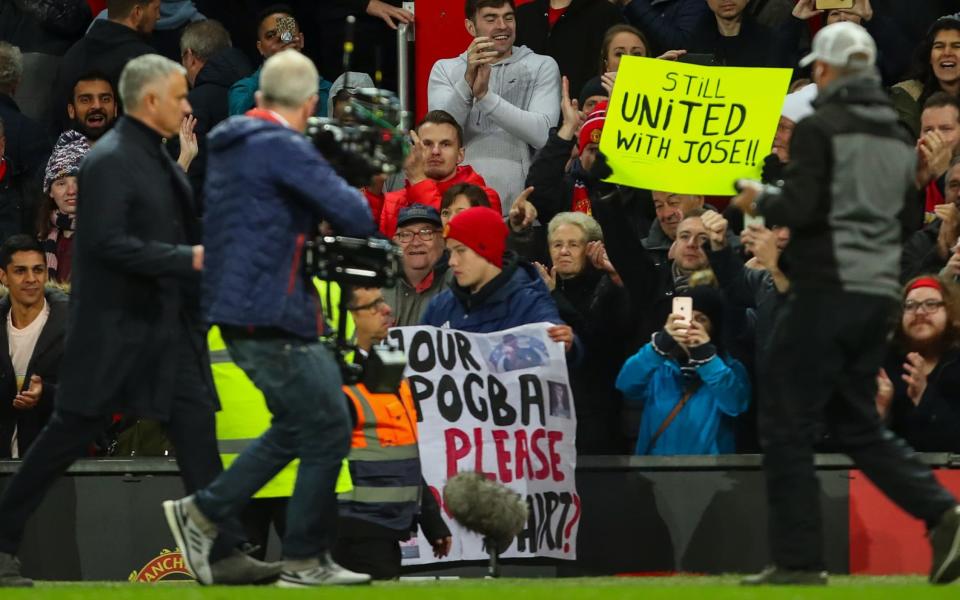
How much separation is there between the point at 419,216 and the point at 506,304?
0.97 metres

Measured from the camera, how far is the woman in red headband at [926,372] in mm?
10594

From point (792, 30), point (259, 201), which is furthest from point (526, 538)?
point (792, 30)

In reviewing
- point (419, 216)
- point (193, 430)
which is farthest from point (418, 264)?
point (193, 430)

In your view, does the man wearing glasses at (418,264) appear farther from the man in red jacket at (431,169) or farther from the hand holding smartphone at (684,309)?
the hand holding smartphone at (684,309)

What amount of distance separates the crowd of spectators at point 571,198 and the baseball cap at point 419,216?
0.01 meters

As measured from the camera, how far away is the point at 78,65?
1458 centimetres

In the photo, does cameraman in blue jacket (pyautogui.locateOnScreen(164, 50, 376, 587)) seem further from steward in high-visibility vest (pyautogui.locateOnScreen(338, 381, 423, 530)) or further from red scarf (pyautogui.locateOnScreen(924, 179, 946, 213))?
red scarf (pyautogui.locateOnScreen(924, 179, 946, 213))

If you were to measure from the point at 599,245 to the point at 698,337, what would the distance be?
1.22 metres

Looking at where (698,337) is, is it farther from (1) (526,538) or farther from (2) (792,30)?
(2) (792,30)

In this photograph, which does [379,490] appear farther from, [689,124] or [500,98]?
[500,98]

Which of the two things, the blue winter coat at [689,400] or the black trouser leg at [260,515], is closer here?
the black trouser leg at [260,515]

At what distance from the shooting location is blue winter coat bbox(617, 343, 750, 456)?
1059 cm

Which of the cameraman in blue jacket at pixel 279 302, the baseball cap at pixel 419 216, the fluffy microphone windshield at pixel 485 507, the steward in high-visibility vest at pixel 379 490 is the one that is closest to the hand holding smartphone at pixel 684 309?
the fluffy microphone windshield at pixel 485 507

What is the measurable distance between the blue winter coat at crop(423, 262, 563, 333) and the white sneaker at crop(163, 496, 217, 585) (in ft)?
9.89
